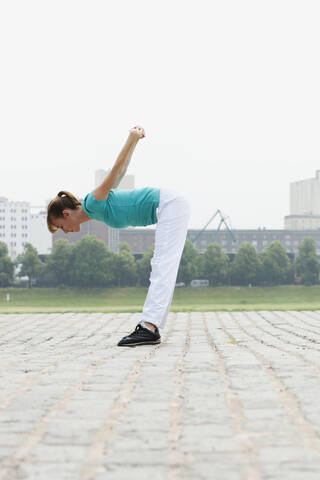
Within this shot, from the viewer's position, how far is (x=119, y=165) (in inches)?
182

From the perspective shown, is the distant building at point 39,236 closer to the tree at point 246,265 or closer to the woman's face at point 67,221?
the tree at point 246,265

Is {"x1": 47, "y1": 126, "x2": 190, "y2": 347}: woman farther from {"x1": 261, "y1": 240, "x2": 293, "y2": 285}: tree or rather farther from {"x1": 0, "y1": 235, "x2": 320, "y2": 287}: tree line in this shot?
{"x1": 261, "y1": 240, "x2": 293, "y2": 285}: tree

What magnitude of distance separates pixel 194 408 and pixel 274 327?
15.6 ft

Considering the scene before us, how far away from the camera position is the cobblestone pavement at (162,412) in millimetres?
1971

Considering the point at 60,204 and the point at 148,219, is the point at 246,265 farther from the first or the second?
the point at 60,204

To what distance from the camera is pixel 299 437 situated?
7.39 ft

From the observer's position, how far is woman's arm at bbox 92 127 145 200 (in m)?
4.59

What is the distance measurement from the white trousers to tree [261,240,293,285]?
2879 inches

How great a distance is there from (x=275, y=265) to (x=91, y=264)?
80.1 ft

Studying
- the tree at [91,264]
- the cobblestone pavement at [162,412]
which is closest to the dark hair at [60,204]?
the cobblestone pavement at [162,412]

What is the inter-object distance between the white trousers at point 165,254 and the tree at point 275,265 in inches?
2879

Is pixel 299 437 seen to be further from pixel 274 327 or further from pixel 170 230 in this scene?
pixel 274 327

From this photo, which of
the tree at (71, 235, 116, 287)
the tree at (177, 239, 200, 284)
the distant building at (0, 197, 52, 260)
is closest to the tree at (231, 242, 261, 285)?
the tree at (177, 239, 200, 284)

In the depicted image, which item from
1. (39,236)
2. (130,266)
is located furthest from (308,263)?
(39,236)
